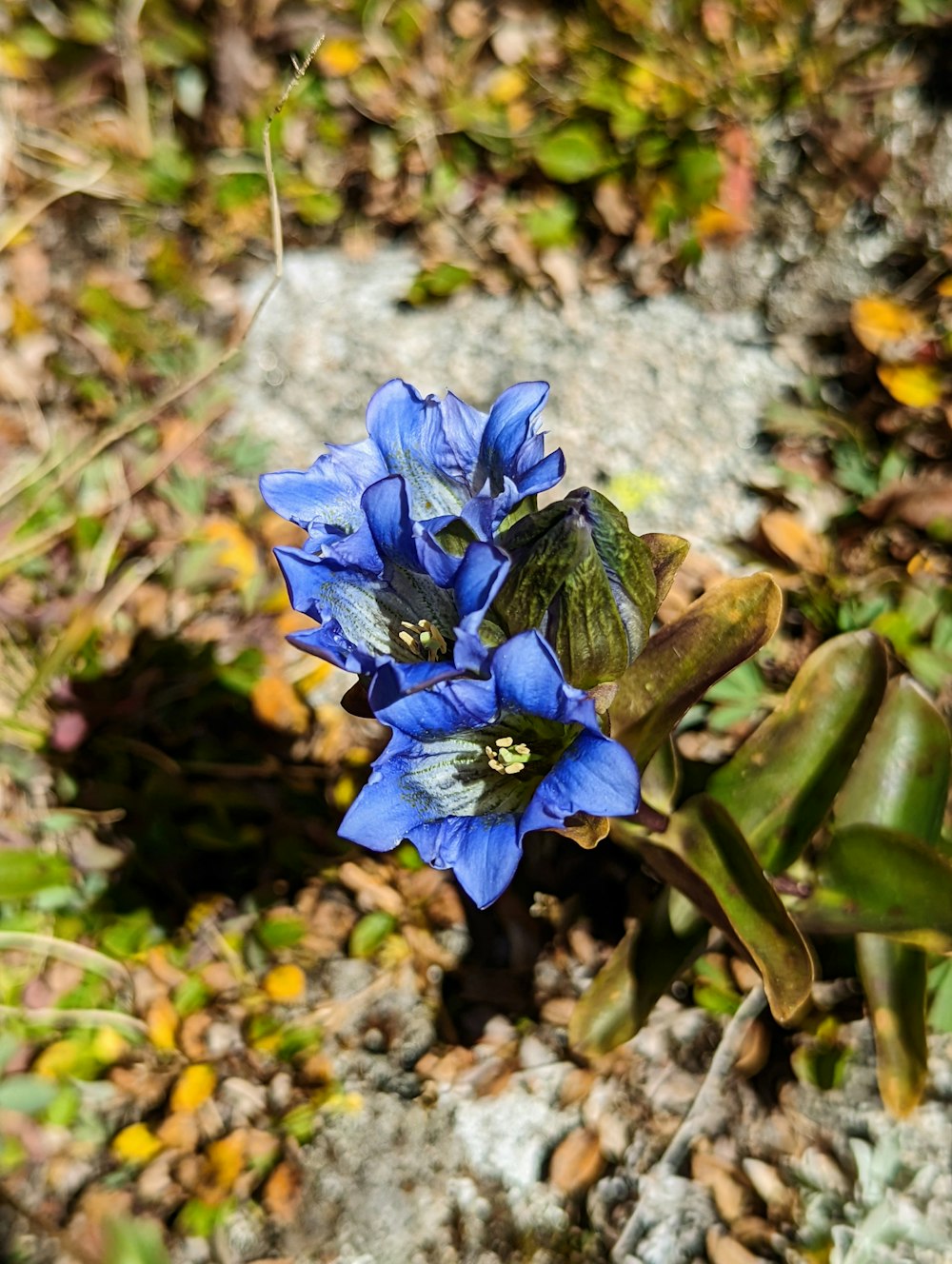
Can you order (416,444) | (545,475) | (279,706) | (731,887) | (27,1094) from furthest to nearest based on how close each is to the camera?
(279,706)
(27,1094)
(731,887)
(416,444)
(545,475)

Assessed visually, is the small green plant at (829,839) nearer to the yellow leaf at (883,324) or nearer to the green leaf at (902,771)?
the green leaf at (902,771)

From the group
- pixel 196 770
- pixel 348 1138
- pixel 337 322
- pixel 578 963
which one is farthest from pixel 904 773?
pixel 337 322

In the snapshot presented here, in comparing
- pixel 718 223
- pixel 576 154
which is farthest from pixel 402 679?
pixel 576 154

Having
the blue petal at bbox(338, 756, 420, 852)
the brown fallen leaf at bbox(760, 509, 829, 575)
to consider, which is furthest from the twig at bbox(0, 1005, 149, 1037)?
the brown fallen leaf at bbox(760, 509, 829, 575)

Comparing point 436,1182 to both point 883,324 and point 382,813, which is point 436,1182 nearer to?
point 382,813

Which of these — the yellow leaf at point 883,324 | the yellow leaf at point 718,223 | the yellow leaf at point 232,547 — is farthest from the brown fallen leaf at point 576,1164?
the yellow leaf at point 718,223

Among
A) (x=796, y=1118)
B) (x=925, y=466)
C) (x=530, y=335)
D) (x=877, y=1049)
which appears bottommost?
(x=796, y=1118)

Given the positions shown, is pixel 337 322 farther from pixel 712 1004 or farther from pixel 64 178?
pixel 712 1004
